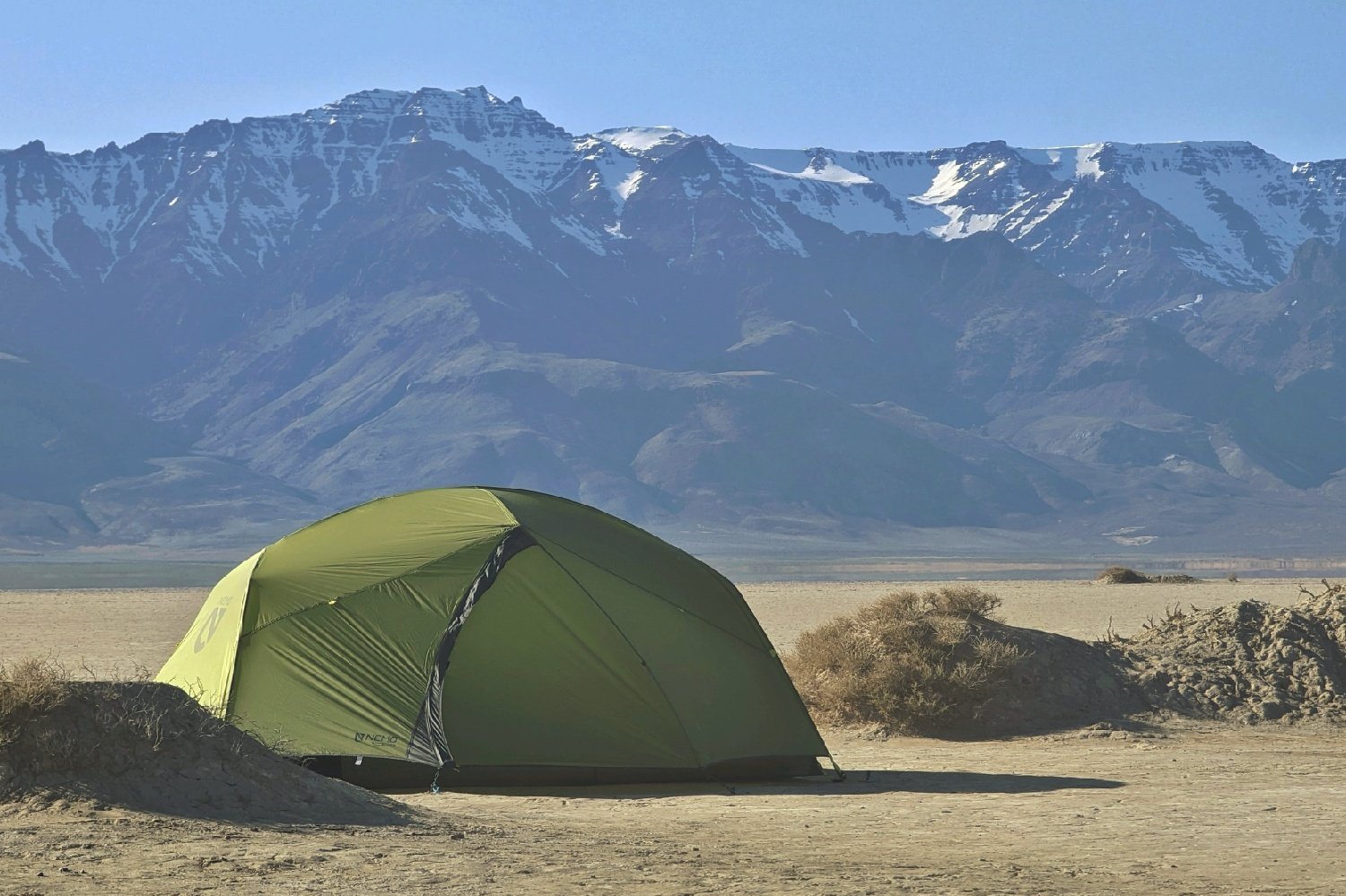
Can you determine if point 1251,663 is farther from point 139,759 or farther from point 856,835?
point 139,759

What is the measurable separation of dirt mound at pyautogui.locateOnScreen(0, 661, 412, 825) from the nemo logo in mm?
4036

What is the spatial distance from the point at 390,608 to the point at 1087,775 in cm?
586

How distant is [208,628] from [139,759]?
4675 millimetres

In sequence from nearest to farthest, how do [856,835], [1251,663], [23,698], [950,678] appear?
1. [23,698]
2. [856,835]
3. [950,678]
4. [1251,663]

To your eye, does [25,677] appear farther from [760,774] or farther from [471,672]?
[760,774]

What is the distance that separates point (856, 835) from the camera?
1064cm

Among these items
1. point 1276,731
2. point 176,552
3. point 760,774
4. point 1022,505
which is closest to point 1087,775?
point 760,774

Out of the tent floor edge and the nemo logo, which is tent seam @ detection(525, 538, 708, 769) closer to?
the tent floor edge

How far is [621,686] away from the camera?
42.8 ft

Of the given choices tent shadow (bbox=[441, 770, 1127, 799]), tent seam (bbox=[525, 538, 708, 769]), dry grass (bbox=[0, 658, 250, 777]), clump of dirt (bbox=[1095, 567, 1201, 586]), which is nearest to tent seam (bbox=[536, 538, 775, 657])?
tent seam (bbox=[525, 538, 708, 769])

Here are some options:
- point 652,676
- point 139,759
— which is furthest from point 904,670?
point 139,759

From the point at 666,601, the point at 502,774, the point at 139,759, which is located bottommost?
the point at 502,774

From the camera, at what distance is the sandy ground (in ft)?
27.6

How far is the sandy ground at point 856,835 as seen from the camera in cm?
841
